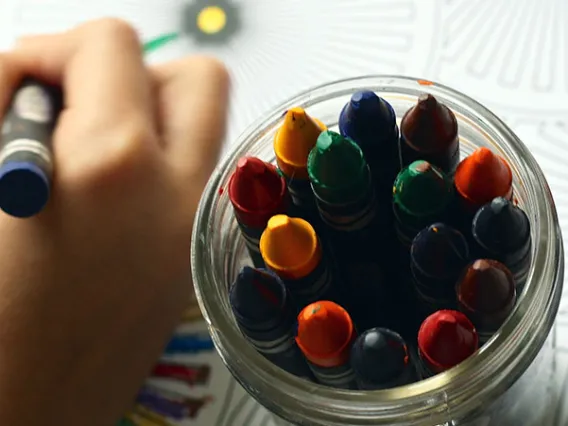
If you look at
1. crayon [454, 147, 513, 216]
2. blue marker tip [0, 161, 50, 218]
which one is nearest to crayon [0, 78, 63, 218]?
blue marker tip [0, 161, 50, 218]

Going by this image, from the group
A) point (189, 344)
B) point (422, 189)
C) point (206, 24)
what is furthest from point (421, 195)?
point (206, 24)

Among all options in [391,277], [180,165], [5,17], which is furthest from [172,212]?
[5,17]

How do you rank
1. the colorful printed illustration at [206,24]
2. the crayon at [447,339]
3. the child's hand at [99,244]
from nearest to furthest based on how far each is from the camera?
1. the crayon at [447,339]
2. the child's hand at [99,244]
3. the colorful printed illustration at [206,24]

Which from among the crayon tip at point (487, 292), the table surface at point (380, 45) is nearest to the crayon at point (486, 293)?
the crayon tip at point (487, 292)

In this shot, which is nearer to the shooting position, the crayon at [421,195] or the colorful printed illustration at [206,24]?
the crayon at [421,195]

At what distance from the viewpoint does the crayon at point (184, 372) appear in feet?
1.34

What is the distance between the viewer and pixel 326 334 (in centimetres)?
30

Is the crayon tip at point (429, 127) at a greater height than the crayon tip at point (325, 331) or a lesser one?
greater

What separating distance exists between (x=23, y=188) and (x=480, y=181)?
22cm

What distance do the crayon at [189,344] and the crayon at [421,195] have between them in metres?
0.15

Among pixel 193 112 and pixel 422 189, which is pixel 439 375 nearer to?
pixel 422 189

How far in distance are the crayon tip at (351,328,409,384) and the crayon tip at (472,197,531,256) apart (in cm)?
5

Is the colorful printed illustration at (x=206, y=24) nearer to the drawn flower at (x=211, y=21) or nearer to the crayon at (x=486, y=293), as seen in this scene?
the drawn flower at (x=211, y=21)

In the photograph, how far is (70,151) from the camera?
1.38ft
